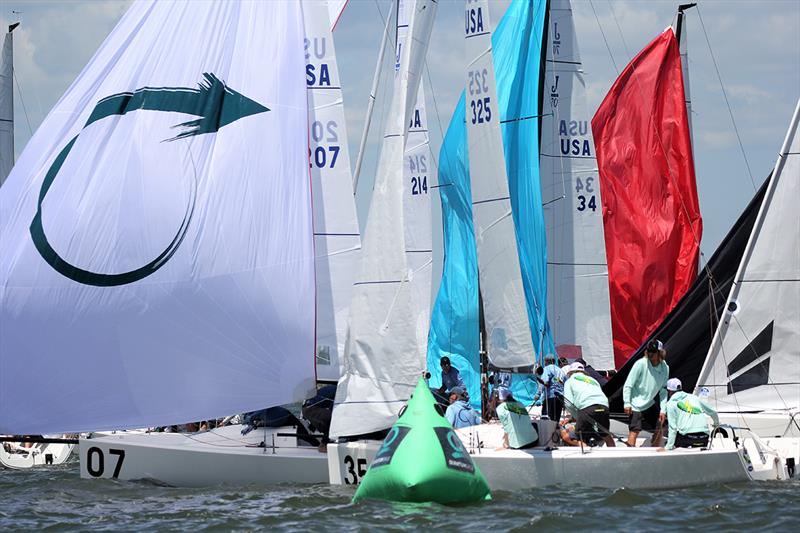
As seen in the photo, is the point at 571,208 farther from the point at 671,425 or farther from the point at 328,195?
the point at 671,425

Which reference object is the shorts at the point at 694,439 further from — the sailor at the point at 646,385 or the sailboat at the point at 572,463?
the sailor at the point at 646,385

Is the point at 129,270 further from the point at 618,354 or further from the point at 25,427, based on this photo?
the point at 618,354

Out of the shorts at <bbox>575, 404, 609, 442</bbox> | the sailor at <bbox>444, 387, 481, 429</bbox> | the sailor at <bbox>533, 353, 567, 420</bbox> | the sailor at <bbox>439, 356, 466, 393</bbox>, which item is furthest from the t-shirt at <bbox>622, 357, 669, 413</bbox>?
the sailor at <bbox>439, 356, 466, 393</bbox>

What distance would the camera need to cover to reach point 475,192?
54.9 ft

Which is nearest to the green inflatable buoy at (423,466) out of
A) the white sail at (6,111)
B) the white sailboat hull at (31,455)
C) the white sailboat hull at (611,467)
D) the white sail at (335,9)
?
the white sailboat hull at (611,467)

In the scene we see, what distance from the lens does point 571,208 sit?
2373 centimetres

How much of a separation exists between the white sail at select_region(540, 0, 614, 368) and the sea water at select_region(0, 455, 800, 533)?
769 centimetres

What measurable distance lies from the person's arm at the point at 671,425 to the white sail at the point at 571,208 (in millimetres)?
7450

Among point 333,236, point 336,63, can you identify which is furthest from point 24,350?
point 336,63

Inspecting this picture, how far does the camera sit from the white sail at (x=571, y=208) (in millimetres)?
23344

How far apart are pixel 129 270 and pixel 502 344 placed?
4.02 meters

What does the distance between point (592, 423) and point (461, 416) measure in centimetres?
150

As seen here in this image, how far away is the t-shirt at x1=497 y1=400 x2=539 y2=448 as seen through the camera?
1539cm

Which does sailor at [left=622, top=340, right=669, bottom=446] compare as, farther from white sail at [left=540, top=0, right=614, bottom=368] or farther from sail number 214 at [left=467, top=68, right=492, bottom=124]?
white sail at [left=540, top=0, right=614, bottom=368]
